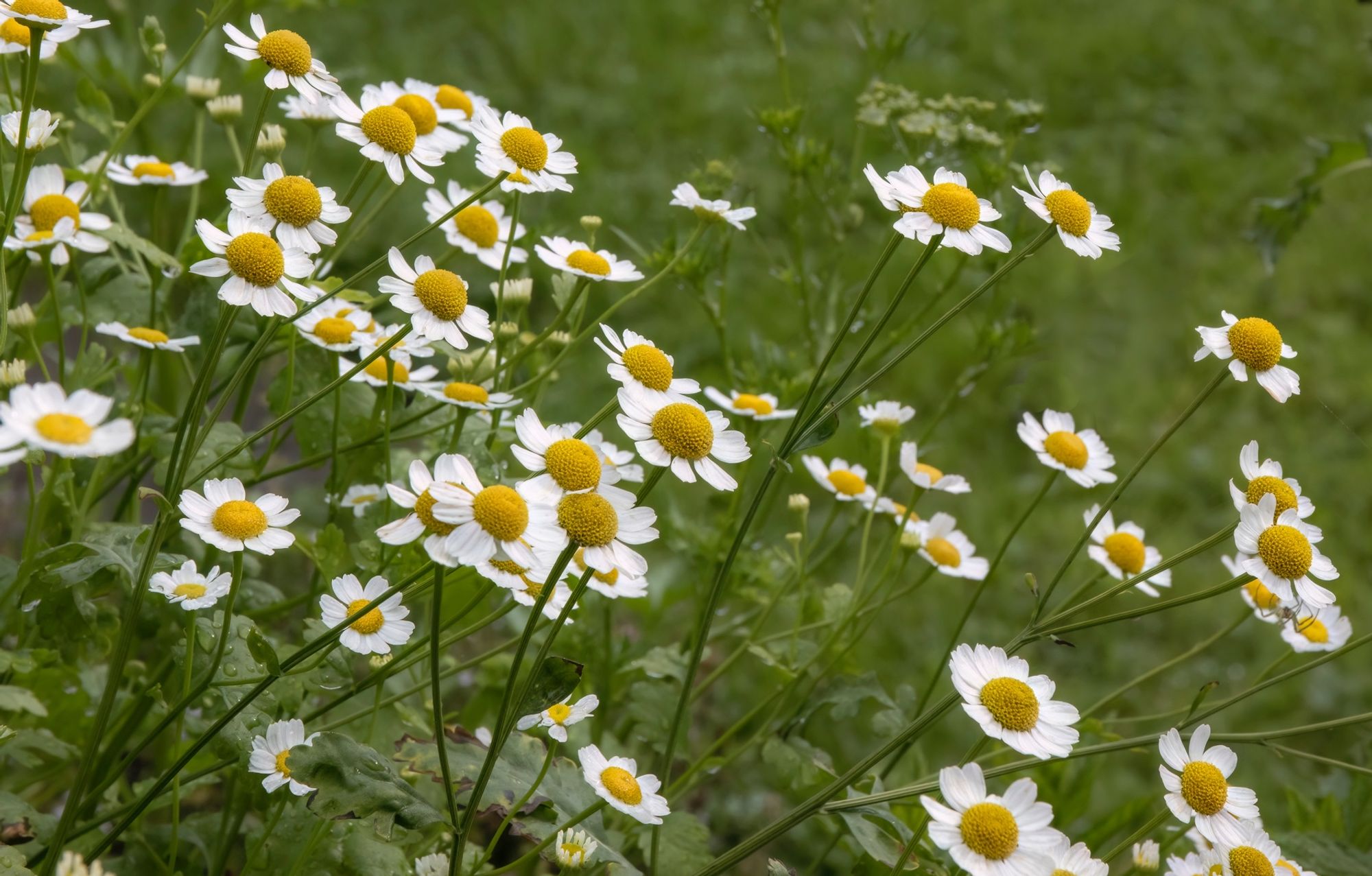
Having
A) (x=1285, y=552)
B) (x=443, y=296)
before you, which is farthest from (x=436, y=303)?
(x=1285, y=552)

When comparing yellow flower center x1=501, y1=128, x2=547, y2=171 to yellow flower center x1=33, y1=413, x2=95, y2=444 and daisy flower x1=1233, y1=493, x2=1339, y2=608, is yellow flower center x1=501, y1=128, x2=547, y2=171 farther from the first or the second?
daisy flower x1=1233, y1=493, x2=1339, y2=608

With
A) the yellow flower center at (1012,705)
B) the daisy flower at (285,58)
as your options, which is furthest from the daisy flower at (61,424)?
the yellow flower center at (1012,705)

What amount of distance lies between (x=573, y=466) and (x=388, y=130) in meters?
0.47

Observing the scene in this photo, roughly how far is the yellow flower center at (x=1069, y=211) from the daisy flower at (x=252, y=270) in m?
0.70

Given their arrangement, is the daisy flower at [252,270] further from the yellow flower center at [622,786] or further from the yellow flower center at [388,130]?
the yellow flower center at [622,786]

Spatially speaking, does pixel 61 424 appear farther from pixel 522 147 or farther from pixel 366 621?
pixel 522 147

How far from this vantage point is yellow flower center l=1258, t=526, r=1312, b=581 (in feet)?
3.76

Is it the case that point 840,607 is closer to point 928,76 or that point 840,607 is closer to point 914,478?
point 914,478

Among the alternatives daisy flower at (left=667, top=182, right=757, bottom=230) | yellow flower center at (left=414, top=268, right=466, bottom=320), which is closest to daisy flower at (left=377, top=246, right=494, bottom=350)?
yellow flower center at (left=414, top=268, right=466, bottom=320)

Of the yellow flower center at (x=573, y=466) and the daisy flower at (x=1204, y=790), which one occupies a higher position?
the yellow flower center at (x=573, y=466)

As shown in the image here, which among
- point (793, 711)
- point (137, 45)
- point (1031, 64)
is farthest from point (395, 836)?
point (1031, 64)

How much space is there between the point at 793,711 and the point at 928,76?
2939mm

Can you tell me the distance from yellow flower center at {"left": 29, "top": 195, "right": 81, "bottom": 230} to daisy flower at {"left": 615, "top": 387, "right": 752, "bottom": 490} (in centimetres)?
68

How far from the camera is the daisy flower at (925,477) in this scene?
1.53 metres
